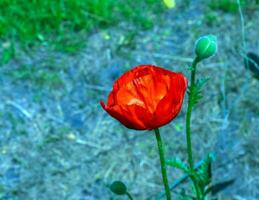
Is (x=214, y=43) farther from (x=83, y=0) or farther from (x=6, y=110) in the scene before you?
(x=83, y=0)

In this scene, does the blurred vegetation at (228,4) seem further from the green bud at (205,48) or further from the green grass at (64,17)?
the green bud at (205,48)

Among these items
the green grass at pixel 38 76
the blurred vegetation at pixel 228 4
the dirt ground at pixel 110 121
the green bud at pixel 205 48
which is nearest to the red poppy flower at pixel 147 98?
the green bud at pixel 205 48

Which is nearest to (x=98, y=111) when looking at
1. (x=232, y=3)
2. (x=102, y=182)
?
(x=102, y=182)

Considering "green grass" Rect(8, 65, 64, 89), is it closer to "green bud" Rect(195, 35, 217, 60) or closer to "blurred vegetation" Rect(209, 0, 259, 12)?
"blurred vegetation" Rect(209, 0, 259, 12)

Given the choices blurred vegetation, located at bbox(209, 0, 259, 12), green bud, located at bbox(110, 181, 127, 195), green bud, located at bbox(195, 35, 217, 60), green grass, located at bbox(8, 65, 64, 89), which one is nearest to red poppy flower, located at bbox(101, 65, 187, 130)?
green bud, located at bbox(195, 35, 217, 60)

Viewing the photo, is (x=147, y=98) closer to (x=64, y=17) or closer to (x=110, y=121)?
(x=110, y=121)

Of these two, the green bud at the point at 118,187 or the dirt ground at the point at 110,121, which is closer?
the green bud at the point at 118,187
